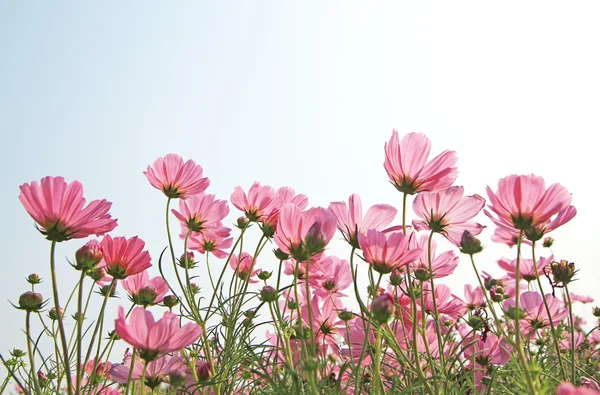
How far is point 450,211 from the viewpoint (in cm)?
123

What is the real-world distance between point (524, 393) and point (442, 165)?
0.47 metres

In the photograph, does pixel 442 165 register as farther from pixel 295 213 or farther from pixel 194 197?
pixel 194 197

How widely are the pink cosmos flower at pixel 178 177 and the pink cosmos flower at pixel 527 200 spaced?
0.88 m

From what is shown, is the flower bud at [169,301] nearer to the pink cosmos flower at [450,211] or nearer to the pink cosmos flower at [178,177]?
the pink cosmos flower at [178,177]

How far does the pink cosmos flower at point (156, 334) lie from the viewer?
832 mm

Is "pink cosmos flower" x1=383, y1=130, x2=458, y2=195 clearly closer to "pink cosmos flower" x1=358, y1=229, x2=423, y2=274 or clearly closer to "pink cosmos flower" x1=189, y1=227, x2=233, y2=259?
"pink cosmos flower" x1=358, y1=229, x2=423, y2=274

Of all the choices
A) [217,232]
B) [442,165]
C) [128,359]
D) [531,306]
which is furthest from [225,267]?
[531,306]

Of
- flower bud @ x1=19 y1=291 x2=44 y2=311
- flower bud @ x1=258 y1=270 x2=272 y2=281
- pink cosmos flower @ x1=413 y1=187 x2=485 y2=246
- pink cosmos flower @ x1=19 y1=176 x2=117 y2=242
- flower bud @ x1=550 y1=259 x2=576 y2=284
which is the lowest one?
flower bud @ x1=19 y1=291 x2=44 y2=311

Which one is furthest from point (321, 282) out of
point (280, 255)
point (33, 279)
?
point (33, 279)

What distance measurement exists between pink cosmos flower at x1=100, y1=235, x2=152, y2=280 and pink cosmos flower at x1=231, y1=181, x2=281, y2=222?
48cm

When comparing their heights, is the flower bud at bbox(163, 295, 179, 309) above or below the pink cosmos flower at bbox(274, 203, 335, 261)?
above

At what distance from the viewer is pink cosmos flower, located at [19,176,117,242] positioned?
0.93m

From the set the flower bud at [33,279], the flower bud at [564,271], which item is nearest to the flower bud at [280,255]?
the flower bud at [564,271]

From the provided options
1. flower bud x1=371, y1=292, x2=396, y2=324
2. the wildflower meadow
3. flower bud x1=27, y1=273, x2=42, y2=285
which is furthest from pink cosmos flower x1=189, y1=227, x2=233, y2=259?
flower bud x1=371, y1=292, x2=396, y2=324
